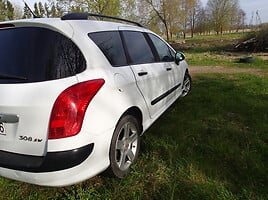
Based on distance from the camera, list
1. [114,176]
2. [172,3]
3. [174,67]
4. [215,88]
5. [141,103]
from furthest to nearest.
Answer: [172,3] → [215,88] → [174,67] → [141,103] → [114,176]

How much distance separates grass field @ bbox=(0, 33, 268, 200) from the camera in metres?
2.36

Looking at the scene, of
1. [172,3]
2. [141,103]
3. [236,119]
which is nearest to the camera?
[141,103]

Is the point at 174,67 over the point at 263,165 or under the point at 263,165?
over

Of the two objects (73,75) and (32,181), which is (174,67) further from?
(32,181)

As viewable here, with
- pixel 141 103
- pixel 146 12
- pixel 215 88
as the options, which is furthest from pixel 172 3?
pixel 141 103

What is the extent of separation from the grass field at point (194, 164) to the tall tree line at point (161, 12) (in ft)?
51.4

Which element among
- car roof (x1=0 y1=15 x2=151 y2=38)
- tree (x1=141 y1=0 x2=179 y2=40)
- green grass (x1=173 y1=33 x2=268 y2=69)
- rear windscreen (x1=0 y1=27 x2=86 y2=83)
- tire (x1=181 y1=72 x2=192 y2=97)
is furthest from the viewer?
tree (x1=141 y1=0 x2=179 y2=40)

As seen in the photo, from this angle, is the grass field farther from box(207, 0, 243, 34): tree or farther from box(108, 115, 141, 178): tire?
box(207, 0, 243, 34): tree

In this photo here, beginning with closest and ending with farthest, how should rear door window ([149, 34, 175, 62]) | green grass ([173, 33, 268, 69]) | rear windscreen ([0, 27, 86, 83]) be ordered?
rear windscreen ([0, 27, 86, 83]) → rear door window ([149, 34, 175, 62]) → green grass ([173, 33, 268, 69])

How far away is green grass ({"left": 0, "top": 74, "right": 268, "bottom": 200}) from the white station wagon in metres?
0.34

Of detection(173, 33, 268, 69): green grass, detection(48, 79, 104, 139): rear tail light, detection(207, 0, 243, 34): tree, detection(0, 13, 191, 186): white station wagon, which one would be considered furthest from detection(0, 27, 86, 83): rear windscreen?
detection(207, 0, 243, 34): tree

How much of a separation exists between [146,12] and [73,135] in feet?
139

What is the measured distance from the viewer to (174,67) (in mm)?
4461

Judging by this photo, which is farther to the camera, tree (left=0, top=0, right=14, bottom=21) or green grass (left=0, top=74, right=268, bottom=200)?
tree (left=0, top=0, right=14, bottom=21)
